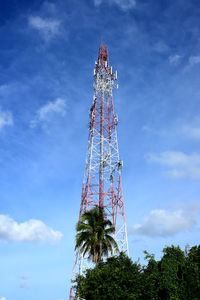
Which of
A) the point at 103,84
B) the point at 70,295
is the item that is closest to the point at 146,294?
the point at 70,295

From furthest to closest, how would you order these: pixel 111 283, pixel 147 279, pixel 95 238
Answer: pixel 95 238, pixel 147 279, pixel 111 283

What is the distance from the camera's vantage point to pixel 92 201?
A: 3481 centimetres

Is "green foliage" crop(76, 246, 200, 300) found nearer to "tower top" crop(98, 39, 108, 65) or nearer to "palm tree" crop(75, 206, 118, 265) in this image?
"palm tree" crop(75, 206, 118, 265)

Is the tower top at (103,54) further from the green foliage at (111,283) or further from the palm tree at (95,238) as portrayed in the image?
the green foliage at (111,283)

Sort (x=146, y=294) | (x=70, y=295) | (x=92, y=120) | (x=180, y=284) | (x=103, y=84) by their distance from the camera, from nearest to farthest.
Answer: (x=146, y=294) → (x=180, y=284) → (x=70, y=295) → (x=92, y=120) → (x=103, y=84)

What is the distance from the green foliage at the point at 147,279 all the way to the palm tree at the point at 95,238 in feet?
4.19

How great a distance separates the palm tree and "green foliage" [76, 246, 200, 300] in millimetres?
1277

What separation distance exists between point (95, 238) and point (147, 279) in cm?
599

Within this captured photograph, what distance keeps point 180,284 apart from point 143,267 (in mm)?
3775

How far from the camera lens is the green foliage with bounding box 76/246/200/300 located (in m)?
21.3

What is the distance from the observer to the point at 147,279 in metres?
22.9

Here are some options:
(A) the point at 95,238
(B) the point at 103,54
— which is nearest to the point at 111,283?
(A) the point at 95,238

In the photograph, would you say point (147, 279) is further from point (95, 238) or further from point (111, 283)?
point (95, 238)

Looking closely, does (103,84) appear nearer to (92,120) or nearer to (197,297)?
(92,120)
